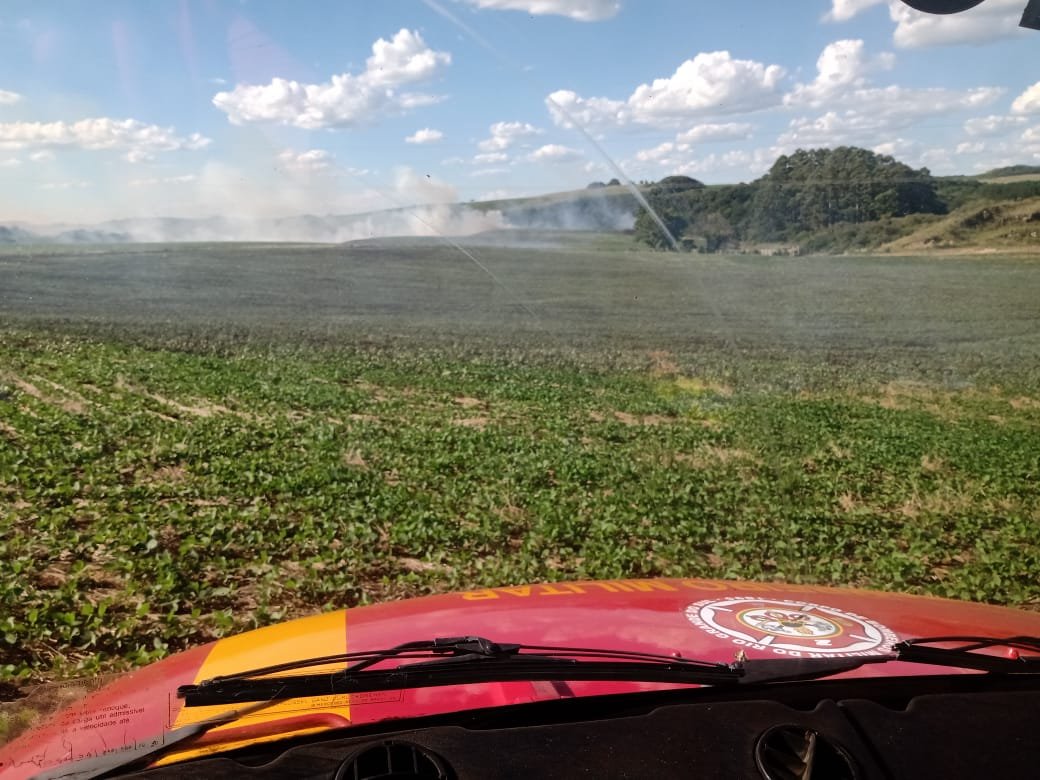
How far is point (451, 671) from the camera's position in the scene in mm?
2084

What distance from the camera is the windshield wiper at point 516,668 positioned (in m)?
2.02

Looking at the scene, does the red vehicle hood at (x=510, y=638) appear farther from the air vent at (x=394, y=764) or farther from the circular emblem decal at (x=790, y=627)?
the air vent at (x=394, y=764)

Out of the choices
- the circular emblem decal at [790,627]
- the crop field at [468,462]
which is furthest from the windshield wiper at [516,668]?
the crop field at [468,462]

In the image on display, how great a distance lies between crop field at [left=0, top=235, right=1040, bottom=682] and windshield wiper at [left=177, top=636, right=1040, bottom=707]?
312 cm

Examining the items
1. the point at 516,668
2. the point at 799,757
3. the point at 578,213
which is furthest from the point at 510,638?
the point at 578,213

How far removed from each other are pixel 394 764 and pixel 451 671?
0.44 meters

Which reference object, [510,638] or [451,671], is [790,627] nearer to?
[510,638]

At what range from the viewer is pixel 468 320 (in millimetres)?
28781

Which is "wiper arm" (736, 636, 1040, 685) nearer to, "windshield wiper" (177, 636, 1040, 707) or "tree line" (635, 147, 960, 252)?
"windshield wiper" (177, 636, 1040, 707)

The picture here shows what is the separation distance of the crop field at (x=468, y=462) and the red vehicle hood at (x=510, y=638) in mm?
2650

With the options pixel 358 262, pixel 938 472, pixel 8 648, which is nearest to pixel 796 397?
pixel 938 472

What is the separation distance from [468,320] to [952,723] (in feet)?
89.0

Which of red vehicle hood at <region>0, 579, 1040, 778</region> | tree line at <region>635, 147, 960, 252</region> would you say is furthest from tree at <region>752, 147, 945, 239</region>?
red vehicle hood at <region>0, 579, 1040, 778</region>

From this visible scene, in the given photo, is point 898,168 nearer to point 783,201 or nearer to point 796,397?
point 783,201
